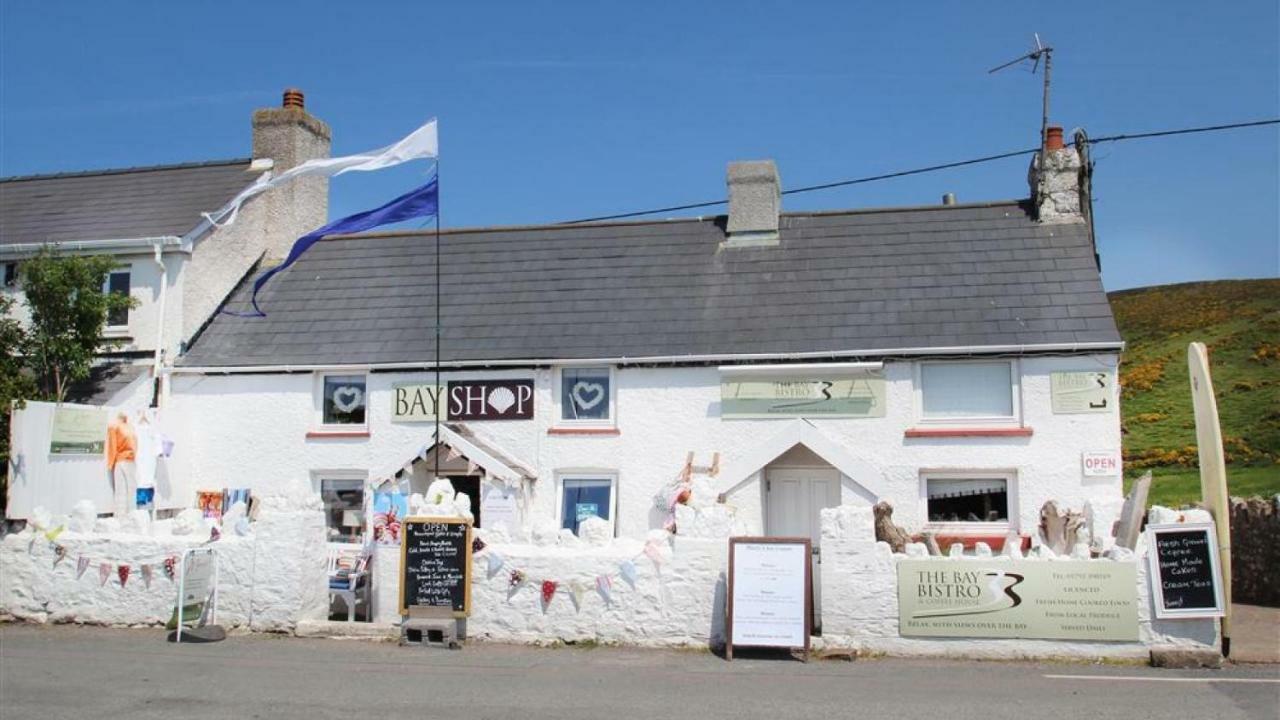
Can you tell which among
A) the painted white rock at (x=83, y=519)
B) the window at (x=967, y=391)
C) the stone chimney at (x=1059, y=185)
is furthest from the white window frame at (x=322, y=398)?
the stone chimney at (x=1059, y=185)

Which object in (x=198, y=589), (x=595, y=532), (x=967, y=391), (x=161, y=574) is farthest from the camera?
(x=967, y=391)

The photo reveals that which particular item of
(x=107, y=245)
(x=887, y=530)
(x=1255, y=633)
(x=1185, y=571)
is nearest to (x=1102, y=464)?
(x=1255, y=633)

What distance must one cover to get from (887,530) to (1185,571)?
12.6ft

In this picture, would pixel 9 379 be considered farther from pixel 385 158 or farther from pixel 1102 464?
pixel 1102 464

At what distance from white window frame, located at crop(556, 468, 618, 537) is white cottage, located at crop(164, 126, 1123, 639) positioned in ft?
0.17

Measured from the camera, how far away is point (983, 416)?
17328mm

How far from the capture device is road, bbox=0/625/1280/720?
10.2 meters

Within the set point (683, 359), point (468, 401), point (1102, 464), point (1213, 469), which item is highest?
point (683, 359)

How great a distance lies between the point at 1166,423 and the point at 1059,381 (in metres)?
18.2

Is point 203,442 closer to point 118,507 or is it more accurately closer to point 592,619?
point 118,507

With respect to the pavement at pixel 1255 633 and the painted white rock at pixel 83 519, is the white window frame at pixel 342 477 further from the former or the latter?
the pavement at pixel 1255 633

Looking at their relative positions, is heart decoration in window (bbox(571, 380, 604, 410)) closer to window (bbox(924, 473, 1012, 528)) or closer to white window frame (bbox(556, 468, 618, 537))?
white window frame (bbox(556, 468, 618, 537))

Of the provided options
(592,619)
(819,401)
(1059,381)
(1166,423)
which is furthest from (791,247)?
(1166,423)

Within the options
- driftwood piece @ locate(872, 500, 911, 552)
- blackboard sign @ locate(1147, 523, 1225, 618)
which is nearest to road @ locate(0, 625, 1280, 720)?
blackboard sign @ locate(1147, 523, 1225, 618)
